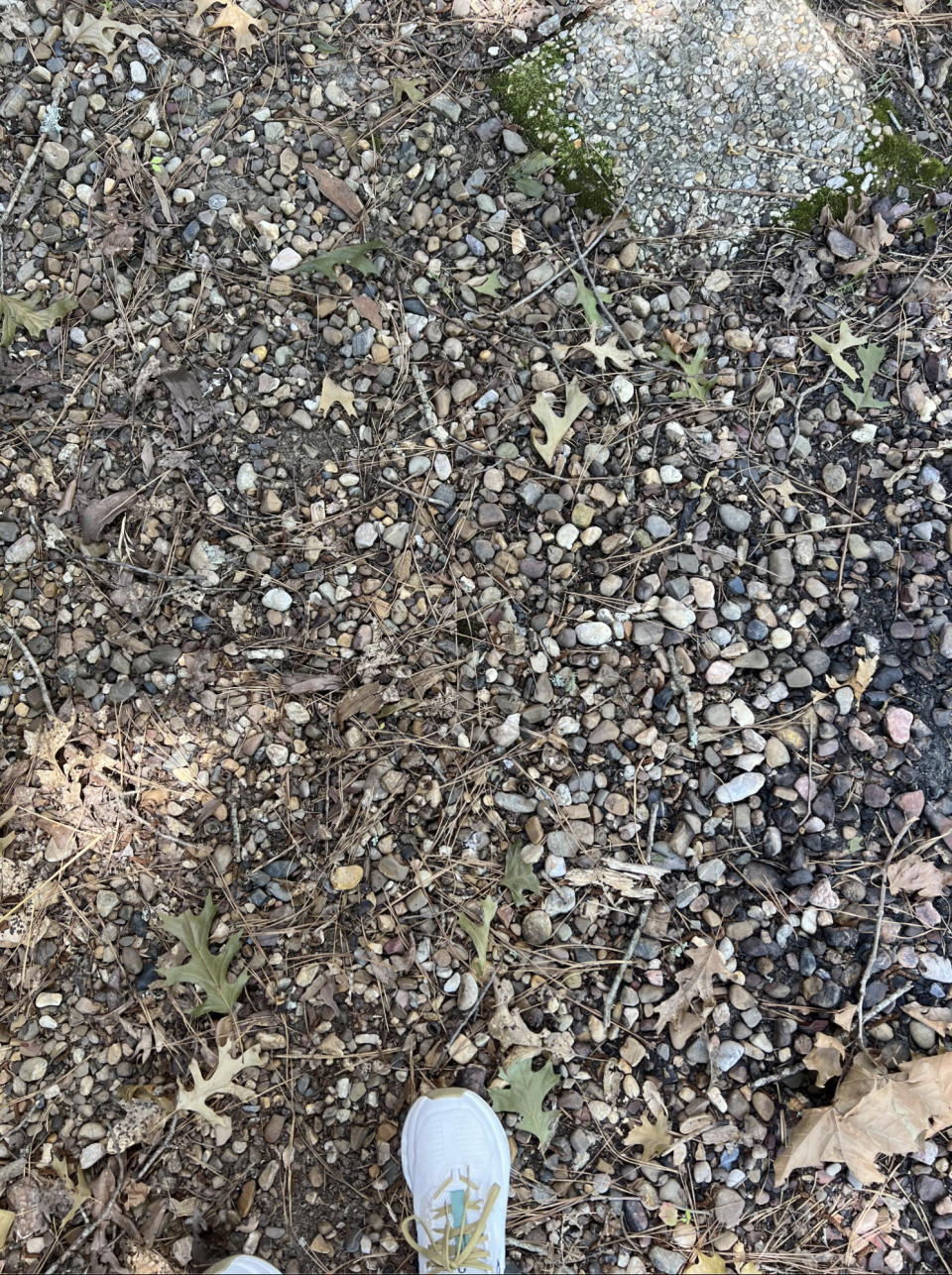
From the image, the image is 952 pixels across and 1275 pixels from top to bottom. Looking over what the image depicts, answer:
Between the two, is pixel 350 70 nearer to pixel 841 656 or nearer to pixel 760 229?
pixel 760 229

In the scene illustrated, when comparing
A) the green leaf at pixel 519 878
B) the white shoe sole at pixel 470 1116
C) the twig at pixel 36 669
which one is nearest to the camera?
the white shoe sole at pixel 470 1116

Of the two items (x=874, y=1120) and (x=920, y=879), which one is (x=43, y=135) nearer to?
(x=920, y=879)

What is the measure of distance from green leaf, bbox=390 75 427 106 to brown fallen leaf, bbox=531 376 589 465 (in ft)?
3.37

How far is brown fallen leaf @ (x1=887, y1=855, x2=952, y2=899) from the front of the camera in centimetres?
204

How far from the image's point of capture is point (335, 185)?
7.64 feet

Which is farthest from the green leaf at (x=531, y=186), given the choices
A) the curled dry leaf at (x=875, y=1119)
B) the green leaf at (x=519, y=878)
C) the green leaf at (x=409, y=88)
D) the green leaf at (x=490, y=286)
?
the curled dry leaf at (x=875, y=1119)

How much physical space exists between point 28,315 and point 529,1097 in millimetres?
2678

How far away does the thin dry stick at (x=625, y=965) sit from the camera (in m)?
2.04

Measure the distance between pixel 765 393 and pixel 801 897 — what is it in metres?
1.45

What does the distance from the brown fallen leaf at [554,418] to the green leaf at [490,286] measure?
362 millimetres

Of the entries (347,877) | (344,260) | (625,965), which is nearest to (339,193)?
(344,260)

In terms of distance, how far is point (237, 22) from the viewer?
233 cm

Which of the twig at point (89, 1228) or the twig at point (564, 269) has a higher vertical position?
the twig at point (564, 269)

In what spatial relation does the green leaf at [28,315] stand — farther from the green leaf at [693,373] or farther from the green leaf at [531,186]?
the green leaf at [693,373]
